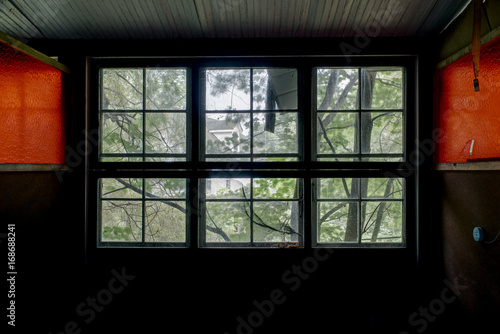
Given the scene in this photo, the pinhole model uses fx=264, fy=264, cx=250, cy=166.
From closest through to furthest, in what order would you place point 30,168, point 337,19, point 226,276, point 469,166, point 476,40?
point 476,40 < point 469,166 < point 30,168 < point 337,19 < point 226,276

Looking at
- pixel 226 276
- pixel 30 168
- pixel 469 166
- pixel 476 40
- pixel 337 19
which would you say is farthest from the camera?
pixel 226 276

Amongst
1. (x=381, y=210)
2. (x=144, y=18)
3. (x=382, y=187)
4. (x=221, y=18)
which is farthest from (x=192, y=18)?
(x=381, y=210)

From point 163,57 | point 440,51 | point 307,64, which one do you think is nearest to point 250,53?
point 307,64

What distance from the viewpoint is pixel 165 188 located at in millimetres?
2250

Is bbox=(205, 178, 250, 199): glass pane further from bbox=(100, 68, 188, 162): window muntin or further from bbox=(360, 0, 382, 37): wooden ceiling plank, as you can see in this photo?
bbox=(360, 0, 382, 37): wooden ceiling plank

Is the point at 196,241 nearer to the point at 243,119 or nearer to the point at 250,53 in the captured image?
the point at 243,119

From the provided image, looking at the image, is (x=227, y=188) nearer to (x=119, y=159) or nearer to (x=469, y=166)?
(x=119, y=159)

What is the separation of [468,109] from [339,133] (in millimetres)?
854

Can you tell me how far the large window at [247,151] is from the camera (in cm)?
222

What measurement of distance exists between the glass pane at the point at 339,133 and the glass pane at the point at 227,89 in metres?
0.69

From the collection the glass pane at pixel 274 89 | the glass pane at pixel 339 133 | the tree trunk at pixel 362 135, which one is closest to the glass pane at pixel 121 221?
the glass pane at pixel 274 89

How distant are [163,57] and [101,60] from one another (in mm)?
546

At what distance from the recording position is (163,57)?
221 centimetres

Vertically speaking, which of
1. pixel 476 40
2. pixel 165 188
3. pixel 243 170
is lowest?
pixel 165 188
